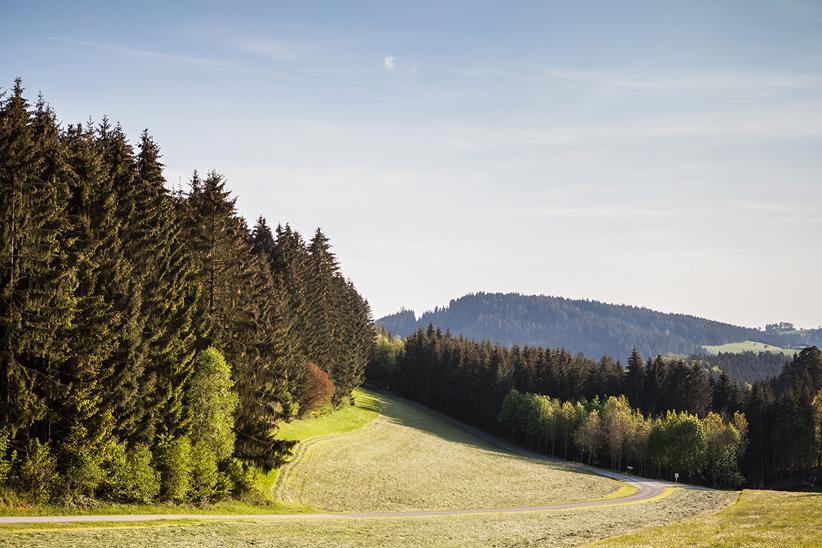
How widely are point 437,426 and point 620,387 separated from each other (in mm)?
38332

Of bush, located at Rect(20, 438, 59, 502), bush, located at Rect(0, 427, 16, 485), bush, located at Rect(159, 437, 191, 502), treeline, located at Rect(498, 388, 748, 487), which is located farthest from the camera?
treeline, located at Rect(498, 388, 748, 487)

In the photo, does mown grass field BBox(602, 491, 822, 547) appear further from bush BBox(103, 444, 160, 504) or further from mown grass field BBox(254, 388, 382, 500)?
mown grass field BBox(254, 388, 382, 500)

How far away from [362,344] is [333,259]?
30.0 meters

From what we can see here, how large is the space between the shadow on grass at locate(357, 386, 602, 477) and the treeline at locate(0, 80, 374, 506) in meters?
53.7

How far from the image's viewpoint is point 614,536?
36.7m

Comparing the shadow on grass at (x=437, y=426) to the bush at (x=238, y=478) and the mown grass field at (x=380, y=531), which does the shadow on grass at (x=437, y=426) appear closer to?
the mown grass field at (x=380, y=531)

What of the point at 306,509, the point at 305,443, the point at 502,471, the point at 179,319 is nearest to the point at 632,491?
the point at 502,471

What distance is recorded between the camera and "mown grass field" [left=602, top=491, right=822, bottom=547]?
30578 mm

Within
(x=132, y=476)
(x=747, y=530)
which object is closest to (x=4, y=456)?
(x=132, y=476)

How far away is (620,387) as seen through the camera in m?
125

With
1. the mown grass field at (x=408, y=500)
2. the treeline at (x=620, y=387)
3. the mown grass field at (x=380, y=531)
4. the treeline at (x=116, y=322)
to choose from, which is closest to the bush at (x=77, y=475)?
the treeline at (x=116, y=322)

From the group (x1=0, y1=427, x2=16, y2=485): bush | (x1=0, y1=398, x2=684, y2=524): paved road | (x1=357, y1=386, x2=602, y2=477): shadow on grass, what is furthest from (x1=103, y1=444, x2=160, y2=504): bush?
(x1=357, y1=386, x2=602, y2=477): shadow on grass

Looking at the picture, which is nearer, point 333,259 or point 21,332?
point 21,332

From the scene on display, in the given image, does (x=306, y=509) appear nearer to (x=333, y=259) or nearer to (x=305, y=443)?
(x=305, y=443)
